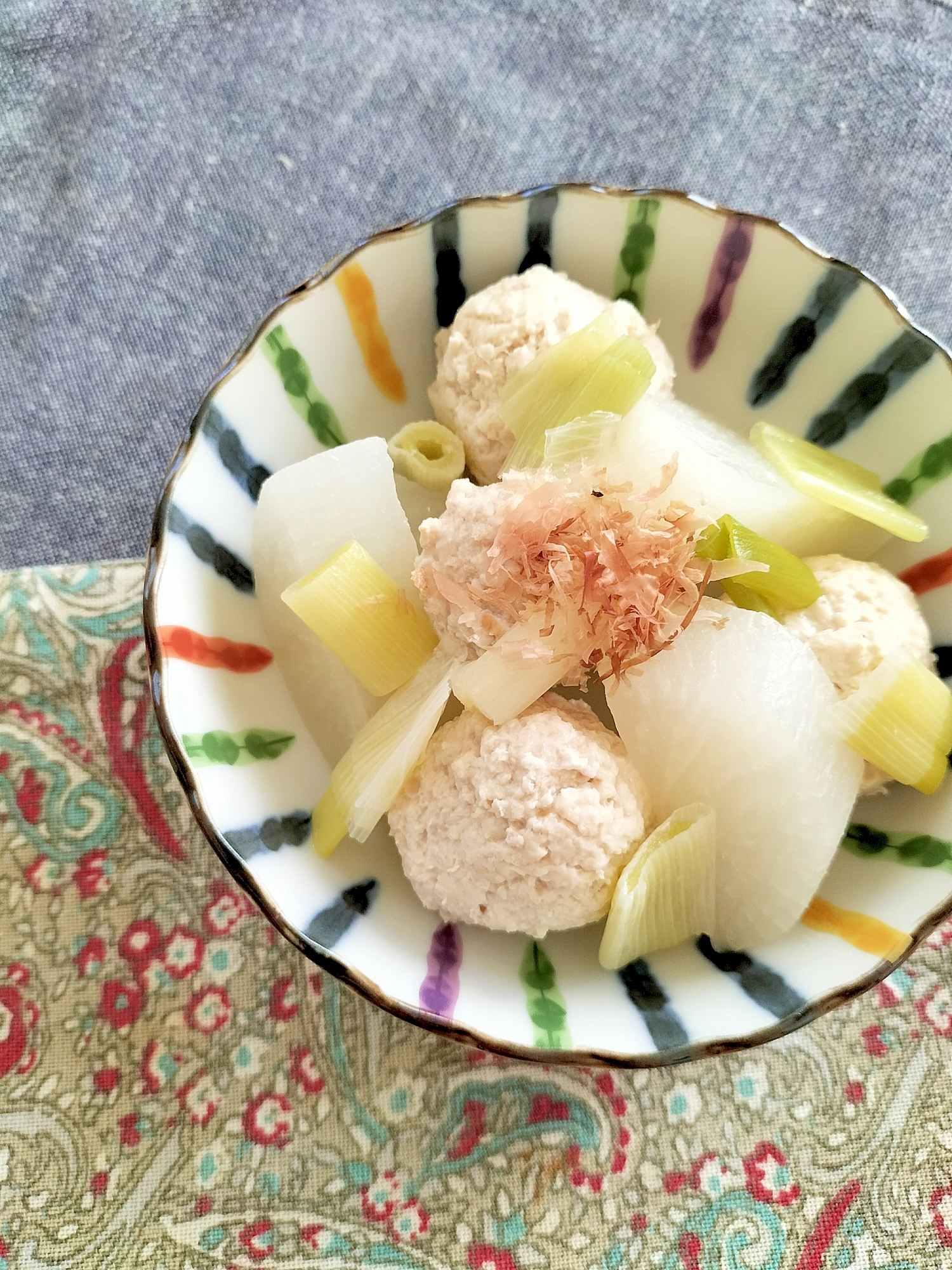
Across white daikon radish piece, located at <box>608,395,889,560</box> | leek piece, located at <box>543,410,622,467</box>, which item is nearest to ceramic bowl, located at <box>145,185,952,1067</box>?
white daikon radish piece, located at <box>608,395,889,560</box>

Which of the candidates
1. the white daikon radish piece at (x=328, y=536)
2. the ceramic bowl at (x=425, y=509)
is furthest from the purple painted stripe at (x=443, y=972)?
the white daikon radish piece at (x=328, y=536)

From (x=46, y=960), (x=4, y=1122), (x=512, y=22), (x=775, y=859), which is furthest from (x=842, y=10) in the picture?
(x=4, y=1122)

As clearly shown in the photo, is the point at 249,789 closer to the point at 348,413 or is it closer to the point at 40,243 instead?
the point at 348,413

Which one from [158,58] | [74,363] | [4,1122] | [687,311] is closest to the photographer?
[4,1122]

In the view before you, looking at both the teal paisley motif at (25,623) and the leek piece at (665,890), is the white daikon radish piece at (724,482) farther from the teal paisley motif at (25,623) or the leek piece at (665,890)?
the teal paisley motif at (25,623)

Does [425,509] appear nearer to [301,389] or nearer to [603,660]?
[301,389]

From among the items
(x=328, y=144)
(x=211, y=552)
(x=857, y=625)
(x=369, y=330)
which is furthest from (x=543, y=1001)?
(x=328, y=144)
